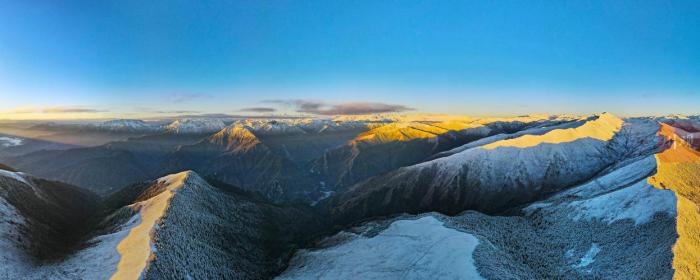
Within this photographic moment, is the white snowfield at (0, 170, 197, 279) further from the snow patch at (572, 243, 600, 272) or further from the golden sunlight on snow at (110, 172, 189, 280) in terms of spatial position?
the snow patch at (572, 243, 600, 272)

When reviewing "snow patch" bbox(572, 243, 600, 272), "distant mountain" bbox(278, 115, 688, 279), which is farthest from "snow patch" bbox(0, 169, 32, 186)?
"snow patch" bbox(572, 243, 600, 272)

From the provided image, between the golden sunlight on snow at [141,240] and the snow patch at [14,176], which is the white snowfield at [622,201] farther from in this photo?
the snow patch at [14,176]

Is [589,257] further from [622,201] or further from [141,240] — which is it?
[141,240]

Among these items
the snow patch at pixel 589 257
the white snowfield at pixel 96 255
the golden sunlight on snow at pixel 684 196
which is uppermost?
the golden sunlight on snow at pixel 684 196

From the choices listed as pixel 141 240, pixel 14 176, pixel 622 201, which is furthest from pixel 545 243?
pixel 14 176

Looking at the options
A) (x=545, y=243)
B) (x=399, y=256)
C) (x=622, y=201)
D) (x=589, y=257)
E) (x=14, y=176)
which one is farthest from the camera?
(x=14, y=176)

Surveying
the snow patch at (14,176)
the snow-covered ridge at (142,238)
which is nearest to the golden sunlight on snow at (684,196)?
the snow-covered ridge at (142,238)
